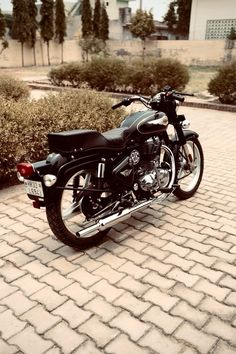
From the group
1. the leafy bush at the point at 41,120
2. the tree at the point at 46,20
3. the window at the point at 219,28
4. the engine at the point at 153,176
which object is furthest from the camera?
the tree at the point at 46,20

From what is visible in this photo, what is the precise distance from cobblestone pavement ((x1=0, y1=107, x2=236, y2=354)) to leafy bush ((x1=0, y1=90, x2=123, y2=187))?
747 millimetres

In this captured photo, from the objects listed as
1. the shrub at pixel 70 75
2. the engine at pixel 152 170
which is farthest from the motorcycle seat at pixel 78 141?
the shrub at pixel 70 75

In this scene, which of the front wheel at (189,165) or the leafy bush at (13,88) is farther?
the leafy bush at (13,88)

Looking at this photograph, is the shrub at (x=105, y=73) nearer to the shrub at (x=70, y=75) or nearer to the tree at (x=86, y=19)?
the shrub at (x=70, y=75)

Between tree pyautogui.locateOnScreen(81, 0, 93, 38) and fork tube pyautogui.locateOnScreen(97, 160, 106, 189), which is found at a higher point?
tree pyautogui.locateOnScreen(81, 0, 93, 38)

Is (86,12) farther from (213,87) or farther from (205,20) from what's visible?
(213,87)

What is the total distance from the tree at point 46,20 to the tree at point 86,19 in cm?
457

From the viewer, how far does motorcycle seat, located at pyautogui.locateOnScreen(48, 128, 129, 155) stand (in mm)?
2797

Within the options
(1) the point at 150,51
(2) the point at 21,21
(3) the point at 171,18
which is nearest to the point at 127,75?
(2) the point at 21,21

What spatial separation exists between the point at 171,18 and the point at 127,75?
114 ft

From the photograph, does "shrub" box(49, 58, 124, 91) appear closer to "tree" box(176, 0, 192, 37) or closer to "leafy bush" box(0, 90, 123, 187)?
"leafy bush" box(0, 90, 123, 187)

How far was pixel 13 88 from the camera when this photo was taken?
398 inches

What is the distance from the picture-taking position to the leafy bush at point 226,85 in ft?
35.9

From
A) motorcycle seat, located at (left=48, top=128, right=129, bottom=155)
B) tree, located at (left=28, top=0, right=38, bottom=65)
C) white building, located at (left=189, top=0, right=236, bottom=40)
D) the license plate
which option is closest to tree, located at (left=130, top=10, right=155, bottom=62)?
white building, located at (left=189, top=0, right=236, bottom=40)
